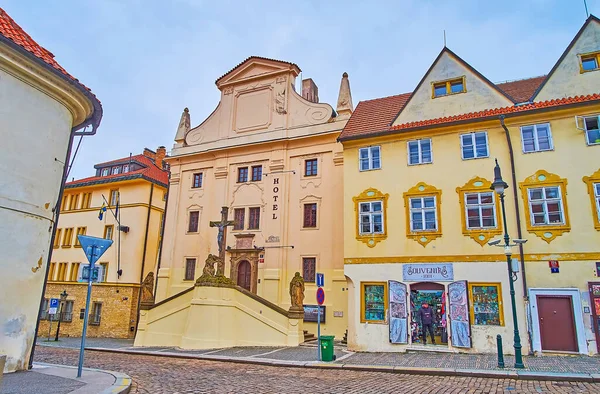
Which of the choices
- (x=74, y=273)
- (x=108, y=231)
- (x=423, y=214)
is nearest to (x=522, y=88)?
(x=423, y=214)

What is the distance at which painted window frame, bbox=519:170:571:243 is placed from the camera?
1572cm

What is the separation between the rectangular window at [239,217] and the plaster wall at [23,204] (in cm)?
1618

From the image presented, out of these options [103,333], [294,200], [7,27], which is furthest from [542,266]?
[103,333]

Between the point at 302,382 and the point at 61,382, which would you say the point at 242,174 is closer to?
the point at 302,382

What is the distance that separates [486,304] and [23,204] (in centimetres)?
1545

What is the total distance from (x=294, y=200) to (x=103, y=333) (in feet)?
55.7

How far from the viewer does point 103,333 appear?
3000 cm

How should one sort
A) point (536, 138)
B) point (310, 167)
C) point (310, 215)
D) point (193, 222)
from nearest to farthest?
point (536, 138) < point (310, 215) < point (310, 167) < point (193, 222)

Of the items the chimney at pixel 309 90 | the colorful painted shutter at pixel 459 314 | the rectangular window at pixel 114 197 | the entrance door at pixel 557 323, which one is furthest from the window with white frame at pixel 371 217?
the rectangular window at pixel 114 197

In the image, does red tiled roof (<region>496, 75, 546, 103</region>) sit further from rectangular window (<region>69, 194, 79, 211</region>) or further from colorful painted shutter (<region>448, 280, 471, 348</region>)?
rectangular window (<region>69, 194, 79, 211</region>)

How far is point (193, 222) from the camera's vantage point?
95.6 feet

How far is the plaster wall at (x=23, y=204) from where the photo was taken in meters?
9.83

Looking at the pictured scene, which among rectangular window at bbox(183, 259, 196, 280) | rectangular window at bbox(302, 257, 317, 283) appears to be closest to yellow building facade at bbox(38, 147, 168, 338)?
rectangular window at bbox(183, 259, 196, 280)

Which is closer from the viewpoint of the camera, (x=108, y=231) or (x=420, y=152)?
(x=420, y=152)
